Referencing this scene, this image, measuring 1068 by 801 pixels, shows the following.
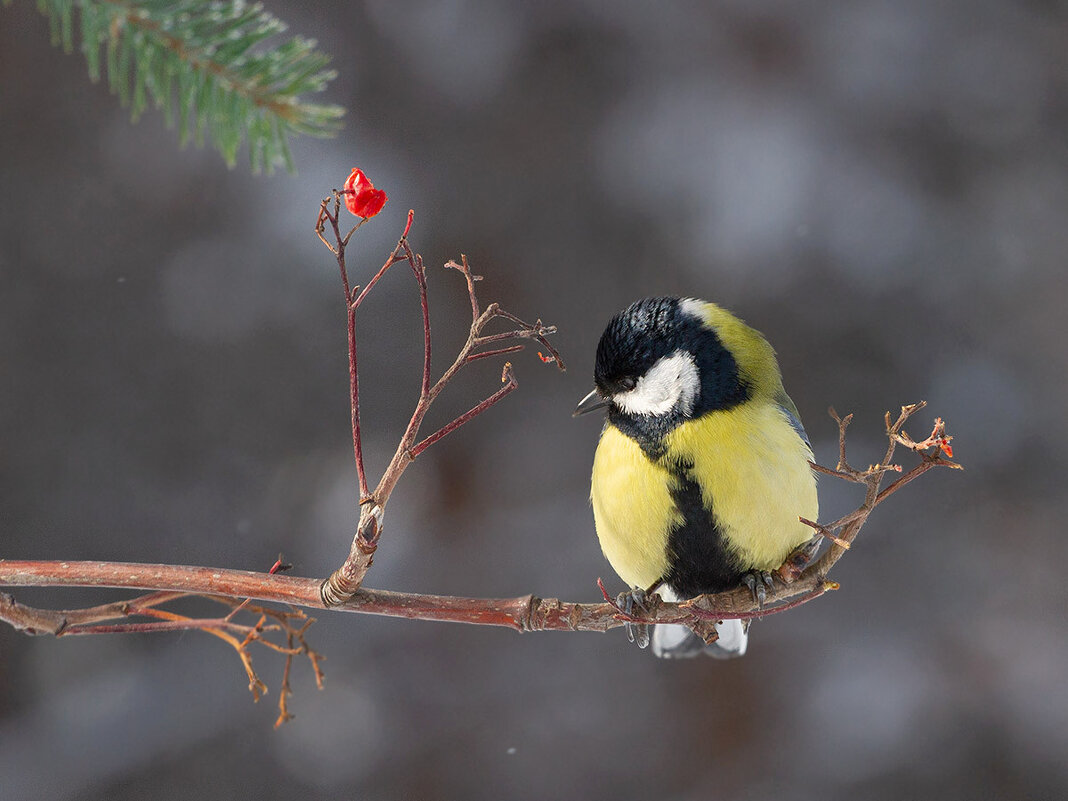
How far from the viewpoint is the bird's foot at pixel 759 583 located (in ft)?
2.19

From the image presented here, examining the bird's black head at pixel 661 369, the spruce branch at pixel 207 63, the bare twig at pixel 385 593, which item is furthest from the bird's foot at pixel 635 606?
the spruce branch at pixel 207 63

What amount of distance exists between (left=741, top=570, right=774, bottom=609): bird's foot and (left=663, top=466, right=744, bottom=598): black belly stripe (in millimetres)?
14

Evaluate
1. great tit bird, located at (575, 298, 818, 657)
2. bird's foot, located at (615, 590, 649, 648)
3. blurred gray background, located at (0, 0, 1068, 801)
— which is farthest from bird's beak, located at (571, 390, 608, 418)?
blurred gray background, located at (0, 0, 1068, 801)

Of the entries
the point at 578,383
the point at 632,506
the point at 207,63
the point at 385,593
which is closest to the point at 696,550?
the point at 632,506

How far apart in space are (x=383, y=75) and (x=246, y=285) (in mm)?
377

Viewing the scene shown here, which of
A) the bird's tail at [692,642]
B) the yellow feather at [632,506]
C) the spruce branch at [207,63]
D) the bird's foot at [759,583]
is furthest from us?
the bird's tail at [692,642]

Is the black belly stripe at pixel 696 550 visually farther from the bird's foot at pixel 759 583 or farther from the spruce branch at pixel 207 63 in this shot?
the spruce branch at pixel 207 63

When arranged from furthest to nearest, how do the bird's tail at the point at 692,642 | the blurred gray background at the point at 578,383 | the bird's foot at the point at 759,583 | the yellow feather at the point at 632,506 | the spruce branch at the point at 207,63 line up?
the blurred gray background at the point at 578,383 < the bird's tail at the point at 692,642 < the yellow feather at the point at 632,506 < the bird's foot at the point at 759,583 < the spruce branch at the point at 207,63

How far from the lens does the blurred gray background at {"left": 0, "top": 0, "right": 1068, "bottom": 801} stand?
1.38 meters

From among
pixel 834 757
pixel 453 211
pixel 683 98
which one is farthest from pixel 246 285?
pixel 834 757

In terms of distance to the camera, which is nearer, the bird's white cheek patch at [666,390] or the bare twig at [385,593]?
the bare twig at [385,593]

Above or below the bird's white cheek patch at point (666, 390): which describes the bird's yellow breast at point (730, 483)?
below

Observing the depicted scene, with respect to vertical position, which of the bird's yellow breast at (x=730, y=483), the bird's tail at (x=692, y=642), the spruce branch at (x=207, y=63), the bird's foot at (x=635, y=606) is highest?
the spruce branch at (x=207, y=63)

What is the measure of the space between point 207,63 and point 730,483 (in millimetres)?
476
